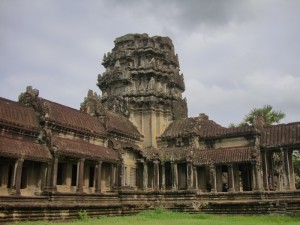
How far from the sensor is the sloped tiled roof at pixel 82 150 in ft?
78.3

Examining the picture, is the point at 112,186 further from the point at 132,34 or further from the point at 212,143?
the point at 132,34

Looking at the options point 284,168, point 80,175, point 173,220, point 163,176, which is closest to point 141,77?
point 163,176

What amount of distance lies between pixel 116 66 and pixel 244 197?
17781 millimetres

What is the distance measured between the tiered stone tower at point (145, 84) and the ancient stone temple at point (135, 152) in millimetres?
102

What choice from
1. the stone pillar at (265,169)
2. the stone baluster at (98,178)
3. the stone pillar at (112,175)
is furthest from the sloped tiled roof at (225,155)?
the stone baluster at (98,178)

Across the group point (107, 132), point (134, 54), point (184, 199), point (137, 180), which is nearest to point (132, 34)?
point (134, 54)

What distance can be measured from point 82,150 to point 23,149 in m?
4.66

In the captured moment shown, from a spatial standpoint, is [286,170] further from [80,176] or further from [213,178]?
[80,176]

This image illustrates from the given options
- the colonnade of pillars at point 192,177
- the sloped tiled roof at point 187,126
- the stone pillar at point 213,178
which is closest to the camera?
the colonnade of pillars at point 192,177

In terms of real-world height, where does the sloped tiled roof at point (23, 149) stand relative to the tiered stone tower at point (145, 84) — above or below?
below

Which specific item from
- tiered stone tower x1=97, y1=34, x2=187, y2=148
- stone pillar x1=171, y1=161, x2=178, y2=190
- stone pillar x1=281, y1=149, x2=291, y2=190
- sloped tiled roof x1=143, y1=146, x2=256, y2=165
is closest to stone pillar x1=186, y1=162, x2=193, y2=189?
sloped tiled roof x1=143, y1=146, x2=256, y2=165

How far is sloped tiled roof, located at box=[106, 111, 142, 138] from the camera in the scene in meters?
30.8

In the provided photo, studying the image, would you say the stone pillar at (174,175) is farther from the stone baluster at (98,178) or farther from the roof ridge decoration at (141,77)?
the stone baluster at (98,178)

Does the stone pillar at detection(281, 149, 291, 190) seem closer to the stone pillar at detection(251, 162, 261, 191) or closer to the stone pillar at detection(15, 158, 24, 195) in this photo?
the stone pillar at detection(251, 162, 261, 191)
